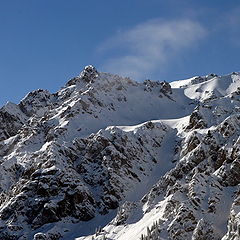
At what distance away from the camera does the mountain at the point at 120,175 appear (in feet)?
378

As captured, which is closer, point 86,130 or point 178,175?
point 178,175

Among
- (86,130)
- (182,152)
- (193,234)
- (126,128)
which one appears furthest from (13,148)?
(193,234)

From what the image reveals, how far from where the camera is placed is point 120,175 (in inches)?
5812

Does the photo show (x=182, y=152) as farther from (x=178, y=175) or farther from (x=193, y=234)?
(x=193, y=234)

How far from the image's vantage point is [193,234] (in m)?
105

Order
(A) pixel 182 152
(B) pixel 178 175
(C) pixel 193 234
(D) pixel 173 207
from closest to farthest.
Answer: (C) pixel 193 234 → (D) pixel 173 207 → (B) pixel 178 175 → (A) pixel 182 152

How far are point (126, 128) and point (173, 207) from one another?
56009mm

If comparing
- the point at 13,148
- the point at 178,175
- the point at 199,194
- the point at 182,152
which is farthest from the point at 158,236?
the point at 13,148

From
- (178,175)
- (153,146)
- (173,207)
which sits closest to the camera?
(173,207)

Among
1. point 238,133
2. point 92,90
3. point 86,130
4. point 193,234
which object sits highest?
point 92,90

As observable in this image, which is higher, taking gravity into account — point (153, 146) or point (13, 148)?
point (13, 148)

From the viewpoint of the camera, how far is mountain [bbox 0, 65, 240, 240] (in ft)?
378

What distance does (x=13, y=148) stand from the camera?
575ft

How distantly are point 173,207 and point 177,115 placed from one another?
264ft
